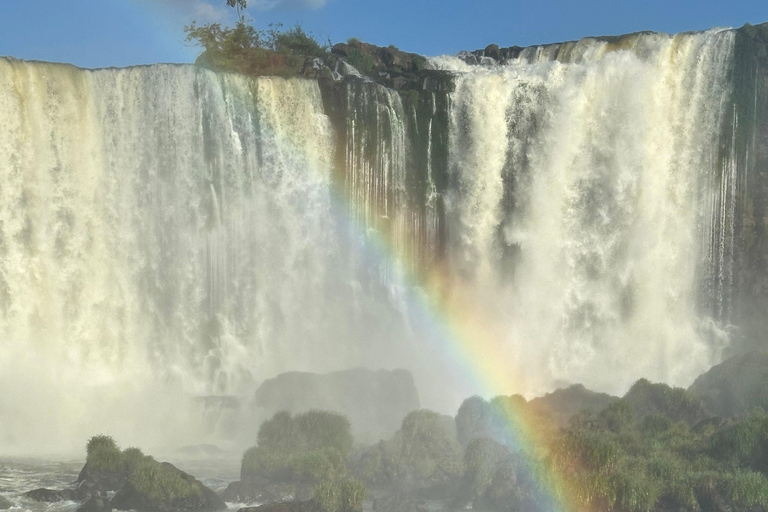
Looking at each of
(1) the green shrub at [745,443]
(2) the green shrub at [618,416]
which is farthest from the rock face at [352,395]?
(1) the green shrub at [745,443]

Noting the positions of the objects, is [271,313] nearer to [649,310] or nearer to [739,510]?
[649,310]

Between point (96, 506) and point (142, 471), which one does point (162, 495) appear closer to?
point (142, 471)

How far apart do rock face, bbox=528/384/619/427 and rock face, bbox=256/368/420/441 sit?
3429mm

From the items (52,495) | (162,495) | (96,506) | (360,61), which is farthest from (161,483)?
(360,61)

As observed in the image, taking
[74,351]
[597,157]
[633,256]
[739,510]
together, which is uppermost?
[597,157]

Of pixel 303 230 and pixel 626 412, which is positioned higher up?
pixel 303 230

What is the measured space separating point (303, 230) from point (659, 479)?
1367 cm

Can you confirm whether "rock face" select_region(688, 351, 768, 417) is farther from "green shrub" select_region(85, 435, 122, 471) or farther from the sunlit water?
"green shrub" select_region(85, 435, 122, 471)

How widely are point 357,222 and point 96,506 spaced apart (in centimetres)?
1285

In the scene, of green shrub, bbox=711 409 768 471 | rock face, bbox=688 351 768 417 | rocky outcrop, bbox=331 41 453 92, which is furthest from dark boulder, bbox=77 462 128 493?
rocky outcrop, bbox=331 41 453 92

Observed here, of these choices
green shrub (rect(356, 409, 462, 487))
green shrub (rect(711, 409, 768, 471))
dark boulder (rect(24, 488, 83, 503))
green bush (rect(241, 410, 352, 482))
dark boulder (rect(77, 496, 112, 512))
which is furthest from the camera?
green shrub (rect(356, 409, 462, 487))

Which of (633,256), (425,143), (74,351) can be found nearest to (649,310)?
(633,256)

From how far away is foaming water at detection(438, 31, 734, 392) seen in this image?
90.1 ft

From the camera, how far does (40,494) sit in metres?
17.9
